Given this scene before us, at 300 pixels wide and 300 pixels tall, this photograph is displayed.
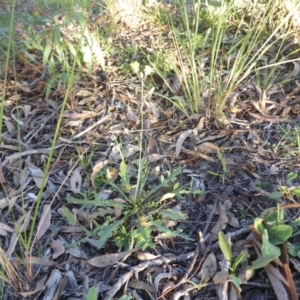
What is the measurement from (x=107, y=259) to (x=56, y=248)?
0.52 ft

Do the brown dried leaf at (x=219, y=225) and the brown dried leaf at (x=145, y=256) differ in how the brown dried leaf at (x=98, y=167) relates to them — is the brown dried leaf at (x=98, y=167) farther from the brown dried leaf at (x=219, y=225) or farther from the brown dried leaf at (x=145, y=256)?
the brown dried leaf at (x=219, y=225)

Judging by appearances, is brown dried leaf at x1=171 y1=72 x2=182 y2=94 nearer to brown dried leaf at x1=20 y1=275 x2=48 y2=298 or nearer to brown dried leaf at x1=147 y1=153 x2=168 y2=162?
brown dried leaf at x1=147 y1=153 x2=168 y2=162

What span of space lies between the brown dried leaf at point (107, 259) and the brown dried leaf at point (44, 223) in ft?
0.58

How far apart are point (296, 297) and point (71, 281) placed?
0.57 metres

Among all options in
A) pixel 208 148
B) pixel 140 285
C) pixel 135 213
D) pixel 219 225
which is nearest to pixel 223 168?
pixel 208 148

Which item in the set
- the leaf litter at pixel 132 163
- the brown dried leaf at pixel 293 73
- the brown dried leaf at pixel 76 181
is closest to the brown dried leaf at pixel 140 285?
the leaf litter at pixel 132 163

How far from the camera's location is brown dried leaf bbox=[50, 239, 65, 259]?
119 cm

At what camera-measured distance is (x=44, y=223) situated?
1.25m

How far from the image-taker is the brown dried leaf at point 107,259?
1.15 metres

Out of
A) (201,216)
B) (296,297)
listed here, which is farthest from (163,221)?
(296,297)

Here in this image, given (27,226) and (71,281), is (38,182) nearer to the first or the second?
(27,226)

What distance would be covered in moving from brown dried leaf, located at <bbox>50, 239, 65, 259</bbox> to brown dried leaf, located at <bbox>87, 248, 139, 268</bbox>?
3.7 inches

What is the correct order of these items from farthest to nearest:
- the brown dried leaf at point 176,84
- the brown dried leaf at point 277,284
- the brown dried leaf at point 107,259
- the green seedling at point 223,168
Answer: the brown dried leaf at point 176,84 < the green seedling at point 223,168 < the brown dried leaf at point 107,259 < the brown dried leaf at point 277,284

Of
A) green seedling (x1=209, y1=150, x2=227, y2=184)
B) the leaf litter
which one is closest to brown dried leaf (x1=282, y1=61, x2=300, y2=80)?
the leaf litter
